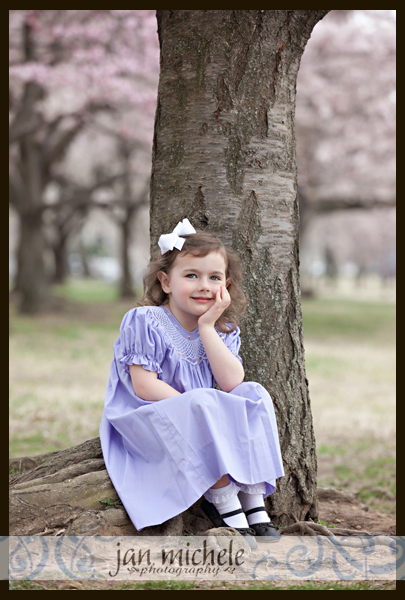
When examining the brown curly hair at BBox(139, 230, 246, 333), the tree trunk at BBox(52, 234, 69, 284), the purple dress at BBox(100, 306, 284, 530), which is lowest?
the purple dress at BBox(100, 306, 284, 530)

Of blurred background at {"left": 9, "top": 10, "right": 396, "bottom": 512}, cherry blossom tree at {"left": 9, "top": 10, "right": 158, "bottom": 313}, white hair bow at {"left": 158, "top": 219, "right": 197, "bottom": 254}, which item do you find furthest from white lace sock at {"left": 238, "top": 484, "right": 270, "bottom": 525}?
cherry blossom tree at {"left": 9, "top": 10, "right": 158, "bottom": 313}

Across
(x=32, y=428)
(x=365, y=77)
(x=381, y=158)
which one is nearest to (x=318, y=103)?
(x=365, y=77)

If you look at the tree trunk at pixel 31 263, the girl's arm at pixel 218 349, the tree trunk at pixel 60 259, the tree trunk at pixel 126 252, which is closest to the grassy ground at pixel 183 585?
the girl's arm at pixel 218 349

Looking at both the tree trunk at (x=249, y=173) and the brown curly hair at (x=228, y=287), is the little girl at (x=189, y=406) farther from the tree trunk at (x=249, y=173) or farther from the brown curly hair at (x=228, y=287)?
the tree trunk at (x=249, y=173)

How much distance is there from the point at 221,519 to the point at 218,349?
743mm

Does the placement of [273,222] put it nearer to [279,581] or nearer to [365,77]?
[279,581]

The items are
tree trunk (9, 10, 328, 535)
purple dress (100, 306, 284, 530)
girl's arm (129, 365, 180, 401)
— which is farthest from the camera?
tree trunk (9, 10, 328, 535)

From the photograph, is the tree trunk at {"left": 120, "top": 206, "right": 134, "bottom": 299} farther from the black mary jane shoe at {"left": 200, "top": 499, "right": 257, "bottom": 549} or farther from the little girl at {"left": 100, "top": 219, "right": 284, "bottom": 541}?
the black mary jane shoe at {"left": 200, "top": 499, "right": 257, "bottom": 549}

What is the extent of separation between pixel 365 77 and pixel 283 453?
43.8 feet

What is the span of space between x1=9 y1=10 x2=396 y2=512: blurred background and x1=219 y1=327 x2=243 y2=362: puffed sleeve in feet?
6.38

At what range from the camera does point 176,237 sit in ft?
9.19

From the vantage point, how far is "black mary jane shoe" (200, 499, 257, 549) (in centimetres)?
254

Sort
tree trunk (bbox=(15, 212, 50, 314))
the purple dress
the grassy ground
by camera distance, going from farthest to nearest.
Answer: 1. tree trunk (bbox=(15, 212, 50, 314))
2. the purple dress
3. the grassy ground

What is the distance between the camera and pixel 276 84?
3104 mm
